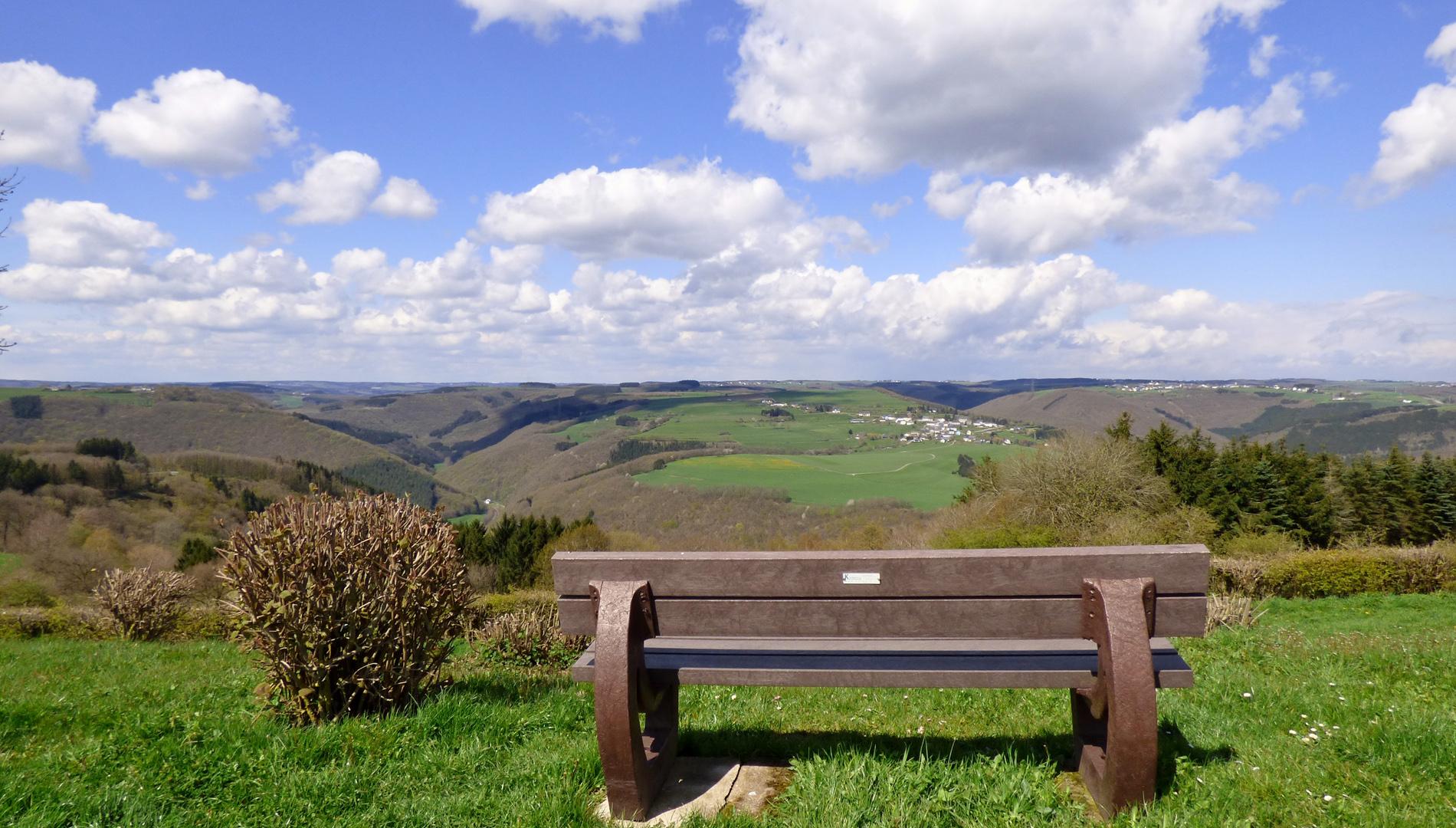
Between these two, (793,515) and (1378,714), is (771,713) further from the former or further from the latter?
(793,515)

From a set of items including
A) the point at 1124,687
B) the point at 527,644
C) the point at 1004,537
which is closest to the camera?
the point at 1124,687

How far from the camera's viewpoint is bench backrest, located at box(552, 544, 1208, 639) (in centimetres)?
276

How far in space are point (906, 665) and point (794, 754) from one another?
0.92 meters

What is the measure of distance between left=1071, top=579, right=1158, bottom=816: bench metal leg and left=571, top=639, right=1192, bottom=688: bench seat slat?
4.8 inches

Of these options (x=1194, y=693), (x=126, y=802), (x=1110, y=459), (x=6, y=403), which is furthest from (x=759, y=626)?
(x=6, y=403)

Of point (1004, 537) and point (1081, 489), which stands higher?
point (1081, 489)

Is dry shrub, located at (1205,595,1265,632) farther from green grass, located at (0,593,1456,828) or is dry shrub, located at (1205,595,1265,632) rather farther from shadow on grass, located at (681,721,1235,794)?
shadow on grass, located at (681,721,1235,794)

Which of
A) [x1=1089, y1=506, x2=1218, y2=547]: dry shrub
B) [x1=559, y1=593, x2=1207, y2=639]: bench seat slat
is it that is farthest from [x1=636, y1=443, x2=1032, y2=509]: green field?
[x1=559, y1=593, x2=1207, y2=639]: bench seat slat

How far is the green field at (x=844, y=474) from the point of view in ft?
229

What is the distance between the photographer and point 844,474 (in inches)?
3297

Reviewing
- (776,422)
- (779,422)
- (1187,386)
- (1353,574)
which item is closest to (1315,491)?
(1353,574)

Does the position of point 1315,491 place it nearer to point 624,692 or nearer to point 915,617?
point 915,617

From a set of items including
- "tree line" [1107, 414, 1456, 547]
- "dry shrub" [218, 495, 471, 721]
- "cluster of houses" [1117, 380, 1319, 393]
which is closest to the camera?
"dry shrub" [218, 495, 471, 721]

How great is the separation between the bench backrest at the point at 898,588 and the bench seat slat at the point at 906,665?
7 cm
